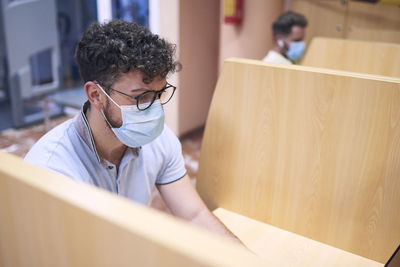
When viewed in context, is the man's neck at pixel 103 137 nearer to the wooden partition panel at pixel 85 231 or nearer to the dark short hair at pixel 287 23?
the wooden partition panel at pixel 85 231

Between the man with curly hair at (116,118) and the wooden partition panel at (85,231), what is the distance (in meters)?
0.41

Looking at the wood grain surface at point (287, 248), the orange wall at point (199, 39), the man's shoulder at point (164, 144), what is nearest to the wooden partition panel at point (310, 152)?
the wood grain surface at point (287, 248)

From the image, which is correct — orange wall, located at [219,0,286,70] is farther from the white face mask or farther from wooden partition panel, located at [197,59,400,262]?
the white face mask

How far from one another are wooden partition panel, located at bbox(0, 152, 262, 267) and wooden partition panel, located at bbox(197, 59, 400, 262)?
846mm

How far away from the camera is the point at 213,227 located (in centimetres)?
130

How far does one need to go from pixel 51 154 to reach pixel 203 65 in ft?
8.77

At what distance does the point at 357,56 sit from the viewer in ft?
7.28

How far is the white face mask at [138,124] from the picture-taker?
1184mm

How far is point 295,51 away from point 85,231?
2.55 metres

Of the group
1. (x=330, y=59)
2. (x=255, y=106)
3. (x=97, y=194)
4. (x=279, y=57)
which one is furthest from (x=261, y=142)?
(x=279, y=57)

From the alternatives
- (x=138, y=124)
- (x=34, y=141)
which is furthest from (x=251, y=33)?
(x=138, y=124)

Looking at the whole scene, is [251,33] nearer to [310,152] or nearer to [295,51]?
[295,51]

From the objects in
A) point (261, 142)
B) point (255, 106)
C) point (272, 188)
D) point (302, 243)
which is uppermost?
point (255, 106)

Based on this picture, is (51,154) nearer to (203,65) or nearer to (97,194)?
(97,194)
